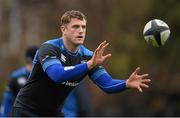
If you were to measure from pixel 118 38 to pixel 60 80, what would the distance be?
14378 millimetres

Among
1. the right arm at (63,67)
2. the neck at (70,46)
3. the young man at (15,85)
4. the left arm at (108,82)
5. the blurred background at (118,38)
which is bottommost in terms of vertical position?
the blurred background at (118,38)

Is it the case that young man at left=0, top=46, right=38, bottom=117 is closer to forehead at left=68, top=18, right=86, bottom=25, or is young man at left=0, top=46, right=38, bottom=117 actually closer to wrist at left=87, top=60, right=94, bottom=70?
forehead at left=68, top=18, right=86, bottom=25

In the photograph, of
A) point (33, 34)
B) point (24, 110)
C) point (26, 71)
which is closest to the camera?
point (24, 110)

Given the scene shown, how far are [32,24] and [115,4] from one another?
2378mm

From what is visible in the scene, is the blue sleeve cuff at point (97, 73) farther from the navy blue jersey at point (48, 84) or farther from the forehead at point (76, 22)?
the forehead at point (76, 22)

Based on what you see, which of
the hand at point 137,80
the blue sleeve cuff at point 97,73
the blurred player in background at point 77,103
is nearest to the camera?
the hand at point 137,80

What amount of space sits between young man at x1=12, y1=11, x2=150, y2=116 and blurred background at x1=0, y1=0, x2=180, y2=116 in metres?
12.8

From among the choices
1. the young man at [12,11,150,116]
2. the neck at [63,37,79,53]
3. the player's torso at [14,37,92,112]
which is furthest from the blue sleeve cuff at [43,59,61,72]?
the neck at [63,37,79,53]

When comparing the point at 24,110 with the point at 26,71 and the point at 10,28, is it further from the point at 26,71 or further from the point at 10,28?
the point at 10,28

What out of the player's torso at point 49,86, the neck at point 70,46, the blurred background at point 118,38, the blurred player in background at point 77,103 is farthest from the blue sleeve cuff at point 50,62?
the blurred background at point 118,38

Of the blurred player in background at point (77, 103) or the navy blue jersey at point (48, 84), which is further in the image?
the blurred player in background at point (77, 103)

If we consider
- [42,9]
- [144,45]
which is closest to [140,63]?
[144,45]

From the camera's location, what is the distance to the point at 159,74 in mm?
23656

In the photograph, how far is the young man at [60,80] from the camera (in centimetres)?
926
